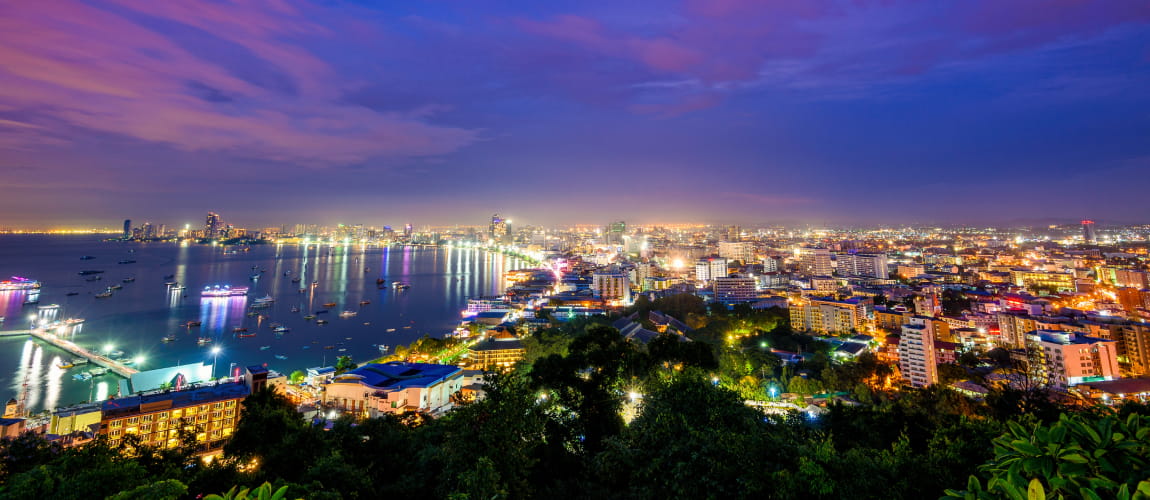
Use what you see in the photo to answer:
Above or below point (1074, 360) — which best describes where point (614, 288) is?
above

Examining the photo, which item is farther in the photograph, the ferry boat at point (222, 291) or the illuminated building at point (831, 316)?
the ferry boat at point (222, 291)

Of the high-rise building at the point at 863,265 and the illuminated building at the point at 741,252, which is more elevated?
the illuminated building at the point at 741,252

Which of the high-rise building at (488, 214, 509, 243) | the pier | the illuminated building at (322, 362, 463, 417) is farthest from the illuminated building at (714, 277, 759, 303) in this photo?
the high-rise building at (488, 214, 509, 243)

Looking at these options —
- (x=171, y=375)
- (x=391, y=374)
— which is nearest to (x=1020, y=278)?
(x=391, y=374)

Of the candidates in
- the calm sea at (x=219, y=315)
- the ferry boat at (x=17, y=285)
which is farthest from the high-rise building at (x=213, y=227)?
the ferry boat at (x=17, y=285)

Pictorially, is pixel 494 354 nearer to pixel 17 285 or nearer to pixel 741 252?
pixel 17 285

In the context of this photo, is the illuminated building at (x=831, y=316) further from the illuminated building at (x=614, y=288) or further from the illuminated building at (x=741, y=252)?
the illuminated building at (x=741, y=252)

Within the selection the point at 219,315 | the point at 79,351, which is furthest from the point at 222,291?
the point at 79,351

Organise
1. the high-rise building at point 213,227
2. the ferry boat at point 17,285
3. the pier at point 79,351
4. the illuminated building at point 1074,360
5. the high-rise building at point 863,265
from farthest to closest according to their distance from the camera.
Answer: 1. the high-rise building at point 213,227
2. the high-rise building at point 863,265
3. the ferry boat at point 17,285
4. the pier at point 79,351
5. the illuminated building at point 1074,360
